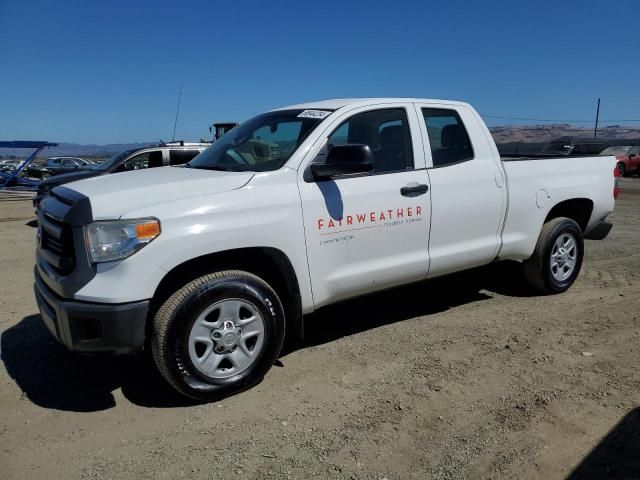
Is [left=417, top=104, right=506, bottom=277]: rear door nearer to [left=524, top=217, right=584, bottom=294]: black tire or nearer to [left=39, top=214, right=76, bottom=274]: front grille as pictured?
[left=524, top=217, right=584, bottom=294]: black tire

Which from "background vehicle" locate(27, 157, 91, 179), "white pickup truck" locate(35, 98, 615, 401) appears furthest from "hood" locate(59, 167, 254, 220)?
"background vehicle" locate(27, 157, 91, 179)

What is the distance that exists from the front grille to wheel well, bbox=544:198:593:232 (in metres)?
4.43

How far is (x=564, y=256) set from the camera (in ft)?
18.1

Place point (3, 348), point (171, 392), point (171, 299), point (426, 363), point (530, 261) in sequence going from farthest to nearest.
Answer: point (530, 261) < point (3, 348) < point (426, 363) < point (171, 392) < point (171, 299)

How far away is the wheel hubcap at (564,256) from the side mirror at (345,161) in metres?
2.73

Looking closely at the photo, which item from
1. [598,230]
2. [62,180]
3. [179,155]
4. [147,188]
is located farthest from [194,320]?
[179,155]

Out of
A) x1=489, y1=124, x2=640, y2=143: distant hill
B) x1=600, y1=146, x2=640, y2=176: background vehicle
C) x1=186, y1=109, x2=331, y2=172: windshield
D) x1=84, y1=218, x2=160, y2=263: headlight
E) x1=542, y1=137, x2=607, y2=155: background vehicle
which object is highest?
x1=186, y1=109, x2=331, y2=172: windshield

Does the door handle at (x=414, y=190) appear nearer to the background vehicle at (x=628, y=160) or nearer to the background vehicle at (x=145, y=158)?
the background vehicle at (x=145, y=158)

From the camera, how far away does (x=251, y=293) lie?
11.0ft

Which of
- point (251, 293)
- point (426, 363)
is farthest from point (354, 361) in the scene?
point (251, 293)

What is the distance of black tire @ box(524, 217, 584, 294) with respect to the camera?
5.26 m

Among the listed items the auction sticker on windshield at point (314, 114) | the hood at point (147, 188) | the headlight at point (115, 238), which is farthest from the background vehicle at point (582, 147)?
Result: the headlight at point (115, 238)

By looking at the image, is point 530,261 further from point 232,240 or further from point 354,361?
point 232,240

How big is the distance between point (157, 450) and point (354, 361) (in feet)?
5.25
